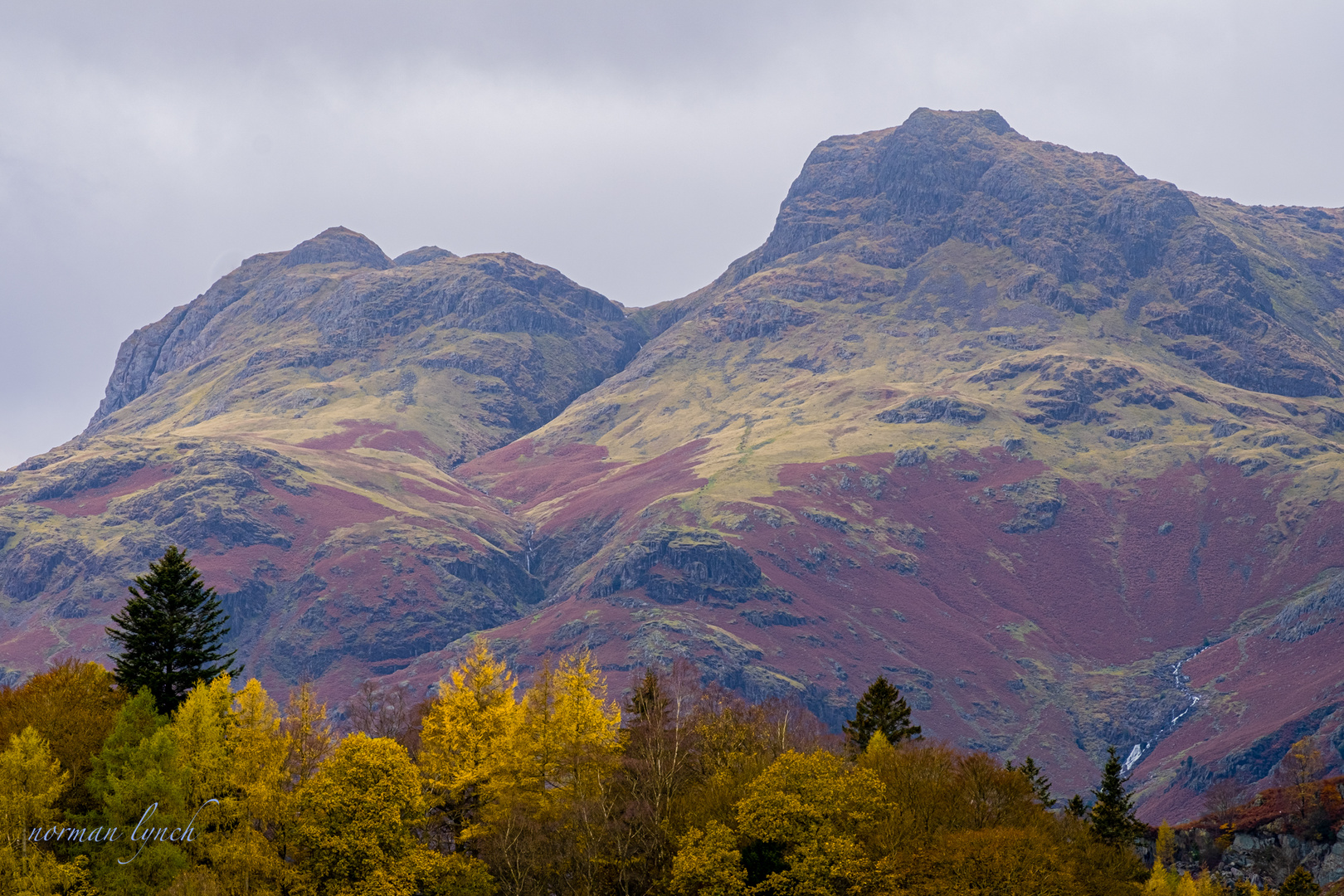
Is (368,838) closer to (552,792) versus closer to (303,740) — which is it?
(303,740)

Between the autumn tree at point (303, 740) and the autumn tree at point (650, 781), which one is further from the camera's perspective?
the autumn tree at point (303, 740)

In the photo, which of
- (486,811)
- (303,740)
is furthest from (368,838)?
(303,740)

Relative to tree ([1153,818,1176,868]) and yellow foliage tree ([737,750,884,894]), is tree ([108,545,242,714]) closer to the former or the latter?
yellow foliage tree ([737,750,884,894])

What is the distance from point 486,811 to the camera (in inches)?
3649

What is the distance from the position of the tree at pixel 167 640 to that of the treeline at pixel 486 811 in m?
1.60

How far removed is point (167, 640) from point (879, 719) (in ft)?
203

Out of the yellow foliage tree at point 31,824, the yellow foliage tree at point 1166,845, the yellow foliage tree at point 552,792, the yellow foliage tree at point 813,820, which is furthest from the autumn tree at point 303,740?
the yellow foliage tree at point 1166,845

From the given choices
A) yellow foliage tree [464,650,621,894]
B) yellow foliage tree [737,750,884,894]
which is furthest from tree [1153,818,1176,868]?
yellow foliage tree [464,650,621,894]

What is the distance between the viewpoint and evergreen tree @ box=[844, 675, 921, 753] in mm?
118688

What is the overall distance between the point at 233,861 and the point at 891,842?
138 feet

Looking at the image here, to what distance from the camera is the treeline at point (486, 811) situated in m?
84.4

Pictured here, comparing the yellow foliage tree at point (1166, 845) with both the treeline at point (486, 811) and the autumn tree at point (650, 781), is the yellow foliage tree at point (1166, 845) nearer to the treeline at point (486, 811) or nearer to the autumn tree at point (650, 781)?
the treeline at point (486, 811)

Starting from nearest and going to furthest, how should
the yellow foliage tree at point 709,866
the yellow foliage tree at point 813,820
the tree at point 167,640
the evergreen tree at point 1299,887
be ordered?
the yellow foliage tree at point 709,866 < the yellow foliage tree at point 813,820 < the tree at point 167,640 < the evergreen tree at point 1299,887

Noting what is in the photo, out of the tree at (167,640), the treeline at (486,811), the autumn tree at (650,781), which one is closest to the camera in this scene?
the treeline at (486,811)
